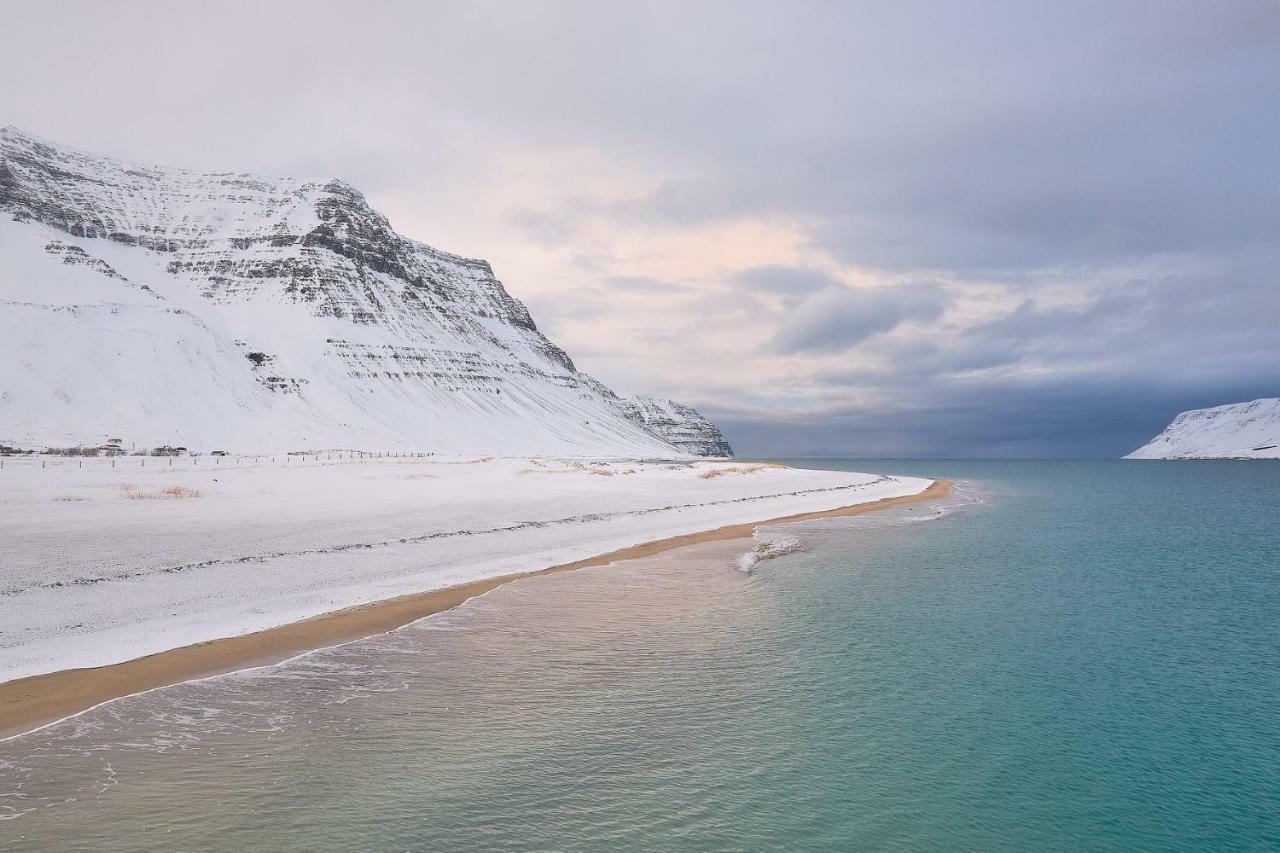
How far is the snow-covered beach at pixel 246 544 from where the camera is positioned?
15.9 metres

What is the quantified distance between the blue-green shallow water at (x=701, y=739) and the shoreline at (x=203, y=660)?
2.38 feet

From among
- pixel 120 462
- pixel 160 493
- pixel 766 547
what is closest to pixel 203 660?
pixel 766 547

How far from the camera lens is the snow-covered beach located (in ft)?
52.1

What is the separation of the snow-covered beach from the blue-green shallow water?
3584 millimetres

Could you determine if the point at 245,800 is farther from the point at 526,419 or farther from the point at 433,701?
the point at 526,419

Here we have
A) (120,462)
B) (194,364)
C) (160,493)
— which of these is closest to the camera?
(160,493)

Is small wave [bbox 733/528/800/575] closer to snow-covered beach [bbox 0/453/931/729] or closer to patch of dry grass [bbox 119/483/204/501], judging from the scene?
snow-covered beach [bbox 0/453/931/729]

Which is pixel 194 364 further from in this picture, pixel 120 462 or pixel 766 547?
pixel 766 547

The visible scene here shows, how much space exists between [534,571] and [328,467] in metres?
47.6

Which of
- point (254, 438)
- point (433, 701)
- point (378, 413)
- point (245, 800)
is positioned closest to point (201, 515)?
point (433, 701)

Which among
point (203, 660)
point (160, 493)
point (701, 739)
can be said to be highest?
point (160, 493)

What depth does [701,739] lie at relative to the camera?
11281 mm

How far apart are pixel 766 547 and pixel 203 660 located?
24511mm

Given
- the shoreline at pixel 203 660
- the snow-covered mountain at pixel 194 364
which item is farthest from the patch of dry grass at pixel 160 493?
the snow-covered mountain at pixel 194 364
